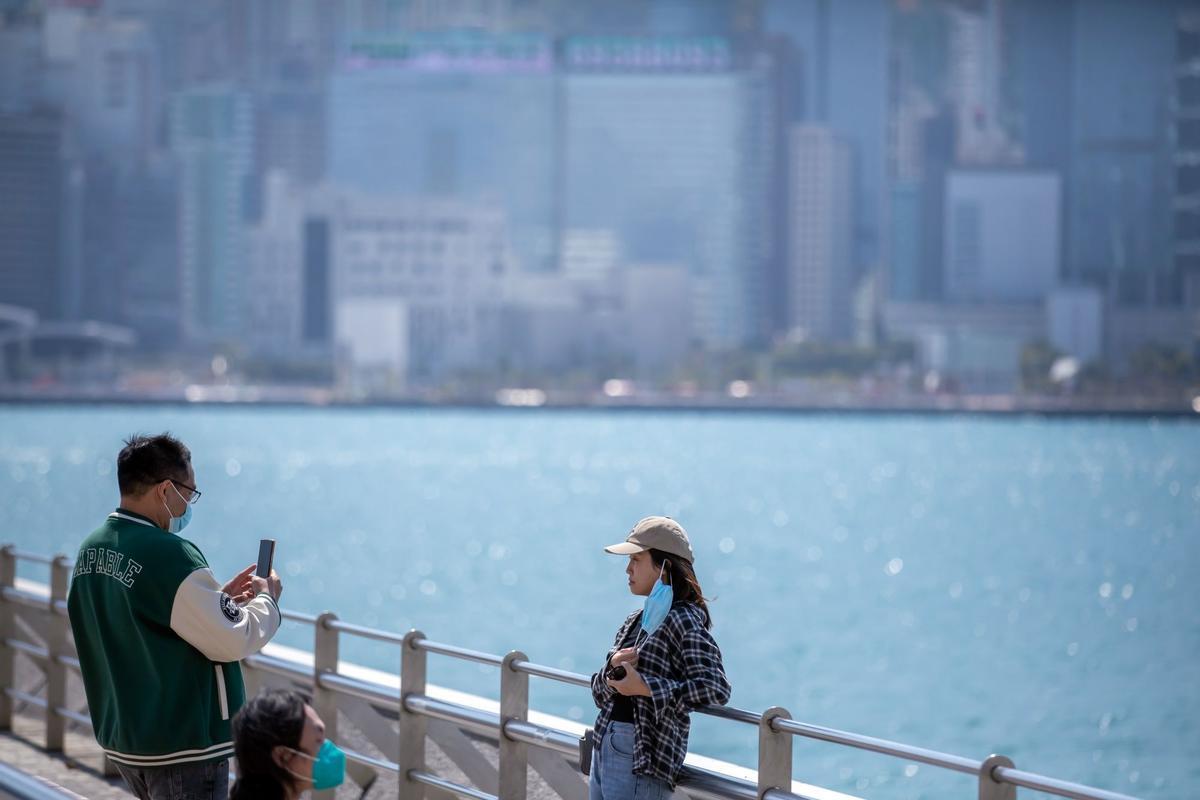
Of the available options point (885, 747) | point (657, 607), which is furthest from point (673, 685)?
point (885, 747)

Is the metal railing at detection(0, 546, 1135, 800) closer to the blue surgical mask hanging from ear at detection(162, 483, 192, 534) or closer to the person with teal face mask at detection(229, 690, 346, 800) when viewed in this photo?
the blue surgical mask hanging from ear at detection(162, 483, 192, 534)

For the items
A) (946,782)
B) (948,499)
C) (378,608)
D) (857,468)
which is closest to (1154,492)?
(948,499)

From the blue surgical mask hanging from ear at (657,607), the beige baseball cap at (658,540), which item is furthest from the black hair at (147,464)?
the blue surgical mask hanging from ear at (657,607)

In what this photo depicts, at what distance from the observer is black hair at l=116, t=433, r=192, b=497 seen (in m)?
5.16

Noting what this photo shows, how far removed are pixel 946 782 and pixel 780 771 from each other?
20.1 m

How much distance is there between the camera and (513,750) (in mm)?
6531

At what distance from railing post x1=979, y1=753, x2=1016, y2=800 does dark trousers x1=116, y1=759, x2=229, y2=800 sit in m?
2.16

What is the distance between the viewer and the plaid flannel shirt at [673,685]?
532 cm

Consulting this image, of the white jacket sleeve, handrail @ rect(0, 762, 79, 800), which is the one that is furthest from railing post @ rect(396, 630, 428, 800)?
handrail @ rect(0, 762, 79, 800)

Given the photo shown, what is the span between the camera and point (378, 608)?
46.5m

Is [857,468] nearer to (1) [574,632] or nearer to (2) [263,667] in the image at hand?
(1) [574,632]

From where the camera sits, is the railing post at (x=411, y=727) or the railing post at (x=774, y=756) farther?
the railing post at (x=411, y=727)

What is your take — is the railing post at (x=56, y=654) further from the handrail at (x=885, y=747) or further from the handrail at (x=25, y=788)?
the handrail at (x=25, y=788)

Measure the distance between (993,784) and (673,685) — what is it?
3.42 feet
